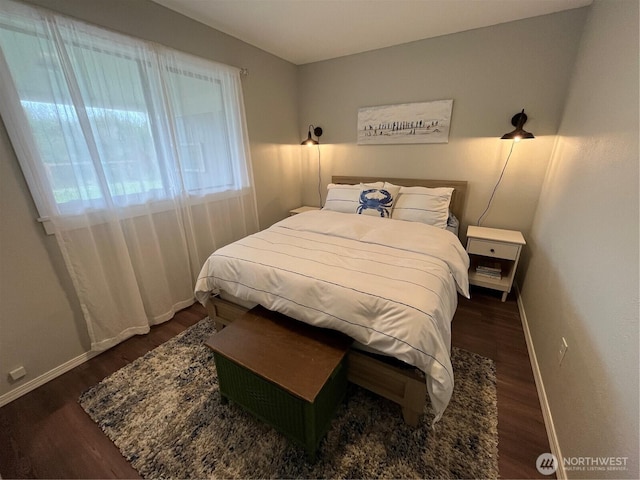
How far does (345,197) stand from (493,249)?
152 centimetres

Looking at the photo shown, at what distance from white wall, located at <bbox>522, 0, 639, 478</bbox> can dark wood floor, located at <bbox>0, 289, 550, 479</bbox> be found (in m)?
0.14

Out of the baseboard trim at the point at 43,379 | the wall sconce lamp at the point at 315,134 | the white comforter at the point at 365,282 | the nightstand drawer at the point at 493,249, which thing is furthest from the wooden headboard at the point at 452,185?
the baseboard trim at the point at 43,379

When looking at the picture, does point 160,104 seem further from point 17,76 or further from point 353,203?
point 353,203

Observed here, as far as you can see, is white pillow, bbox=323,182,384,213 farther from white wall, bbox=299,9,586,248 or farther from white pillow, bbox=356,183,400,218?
white wall, bbox=299,9,586,248

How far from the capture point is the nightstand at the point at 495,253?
2.25 metres

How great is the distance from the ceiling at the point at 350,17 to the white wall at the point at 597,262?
640 mm

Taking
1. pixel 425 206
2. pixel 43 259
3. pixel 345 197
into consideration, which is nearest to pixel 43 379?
pixel 43 259

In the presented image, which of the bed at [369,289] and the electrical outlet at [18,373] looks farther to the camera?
the electrical outlet at [18,373]

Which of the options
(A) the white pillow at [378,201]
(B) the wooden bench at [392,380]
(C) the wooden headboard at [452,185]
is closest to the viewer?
(B) the wooden bench at [392,380]

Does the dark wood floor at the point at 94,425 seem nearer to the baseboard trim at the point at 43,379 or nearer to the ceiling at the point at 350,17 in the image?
the baseboard trim at the point at 43,379

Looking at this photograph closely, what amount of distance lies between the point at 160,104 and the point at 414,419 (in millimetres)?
2698

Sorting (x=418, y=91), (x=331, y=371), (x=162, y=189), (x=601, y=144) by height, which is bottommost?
(x=331, y=371)

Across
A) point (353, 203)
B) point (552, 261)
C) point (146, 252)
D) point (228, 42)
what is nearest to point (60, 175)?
point (146, 252)

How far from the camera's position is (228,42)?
2.42 m
